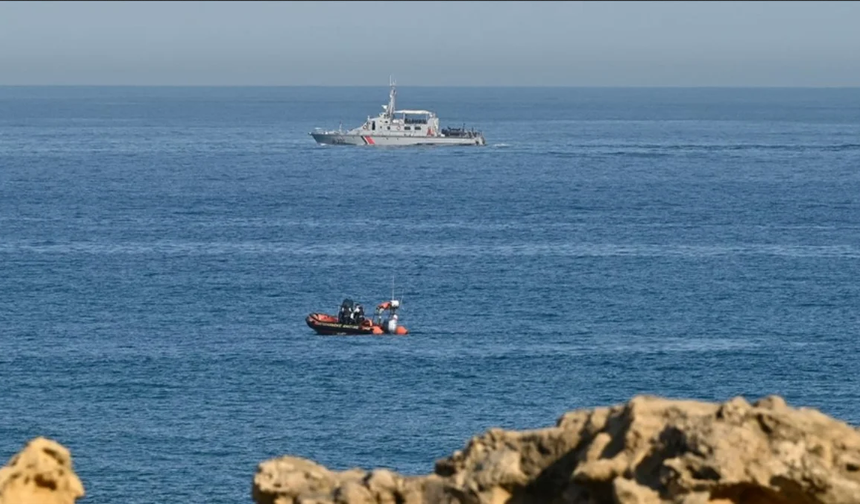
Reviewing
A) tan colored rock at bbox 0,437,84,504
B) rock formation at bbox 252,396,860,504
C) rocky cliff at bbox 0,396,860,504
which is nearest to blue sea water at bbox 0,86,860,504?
tan colored rock at bbox 0,437,84,504

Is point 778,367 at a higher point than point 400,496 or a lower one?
lower

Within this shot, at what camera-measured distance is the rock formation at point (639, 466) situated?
44.6ft

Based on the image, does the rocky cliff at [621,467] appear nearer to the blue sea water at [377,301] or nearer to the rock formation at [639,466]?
the rock formation at [639,466]

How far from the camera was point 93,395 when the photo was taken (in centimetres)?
6981

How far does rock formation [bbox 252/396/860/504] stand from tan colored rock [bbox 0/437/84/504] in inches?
75.5

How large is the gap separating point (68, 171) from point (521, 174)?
171 ft

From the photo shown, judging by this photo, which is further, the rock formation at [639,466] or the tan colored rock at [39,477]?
the tan colored rock at [39,477]

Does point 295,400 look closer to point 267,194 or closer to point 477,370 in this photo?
point 477,370

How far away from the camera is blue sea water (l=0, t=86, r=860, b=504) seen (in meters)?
63.4

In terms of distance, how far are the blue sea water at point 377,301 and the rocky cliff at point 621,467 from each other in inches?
1454

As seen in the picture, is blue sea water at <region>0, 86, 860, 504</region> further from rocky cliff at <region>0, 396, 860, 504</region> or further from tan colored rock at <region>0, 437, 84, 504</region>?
rocky cliff at <region>0, 396, 860, 504</region>

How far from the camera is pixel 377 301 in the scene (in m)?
99.4

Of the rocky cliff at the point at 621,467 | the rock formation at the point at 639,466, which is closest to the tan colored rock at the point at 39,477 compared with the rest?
the rocky cliff at the point at 621,467

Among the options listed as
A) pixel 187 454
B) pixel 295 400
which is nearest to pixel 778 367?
pixel 295 400
